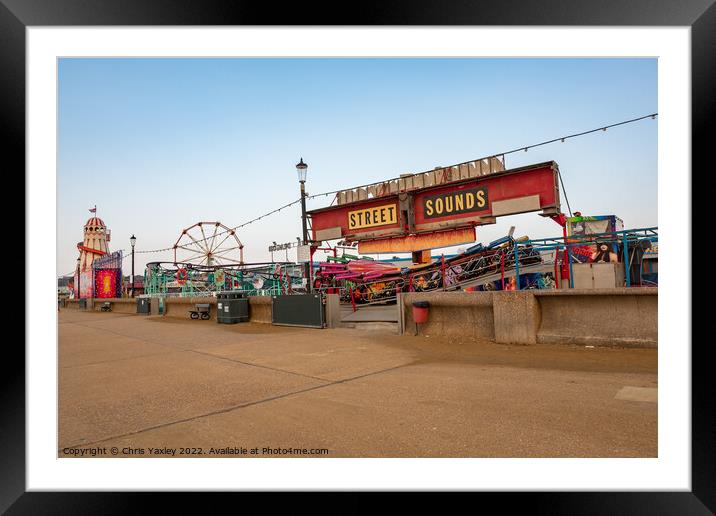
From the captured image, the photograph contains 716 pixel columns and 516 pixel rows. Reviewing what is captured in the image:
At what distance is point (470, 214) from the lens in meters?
14.9

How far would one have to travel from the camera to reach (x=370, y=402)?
5.12m

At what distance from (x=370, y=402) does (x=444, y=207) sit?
1158cm

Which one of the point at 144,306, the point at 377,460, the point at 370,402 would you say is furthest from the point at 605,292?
the point at 144,306

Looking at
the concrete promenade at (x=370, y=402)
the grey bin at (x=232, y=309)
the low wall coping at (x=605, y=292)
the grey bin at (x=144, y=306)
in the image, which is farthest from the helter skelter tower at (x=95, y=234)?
the low wall coping at (x=605, y=292)

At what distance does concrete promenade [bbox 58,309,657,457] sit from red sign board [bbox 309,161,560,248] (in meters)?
6.26

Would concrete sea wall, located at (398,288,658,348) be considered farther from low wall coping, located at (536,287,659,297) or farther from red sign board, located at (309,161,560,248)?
red sign board, located at (309,161,560,248)

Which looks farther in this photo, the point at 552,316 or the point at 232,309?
the point at 232,309

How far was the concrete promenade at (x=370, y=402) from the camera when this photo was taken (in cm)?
376

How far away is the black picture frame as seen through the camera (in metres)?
2.55

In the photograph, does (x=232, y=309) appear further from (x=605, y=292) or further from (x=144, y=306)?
(x=605, y=292)
